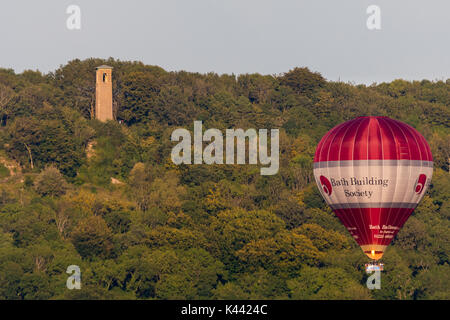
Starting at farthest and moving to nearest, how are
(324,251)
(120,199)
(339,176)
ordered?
(120,199), (324,251), (339,176)

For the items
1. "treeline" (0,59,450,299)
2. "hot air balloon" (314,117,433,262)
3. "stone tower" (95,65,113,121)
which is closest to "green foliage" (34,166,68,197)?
"treeline" (0,59,450,299)

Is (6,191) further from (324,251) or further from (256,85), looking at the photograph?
(256,85)

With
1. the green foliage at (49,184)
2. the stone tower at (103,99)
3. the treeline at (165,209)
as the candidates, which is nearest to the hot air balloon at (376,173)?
the treeline at (165,209)

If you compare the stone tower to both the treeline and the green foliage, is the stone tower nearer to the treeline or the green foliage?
the treeline

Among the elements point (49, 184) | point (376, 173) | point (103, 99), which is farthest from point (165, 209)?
point (376, 173)

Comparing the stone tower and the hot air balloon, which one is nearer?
the hot air balloon
